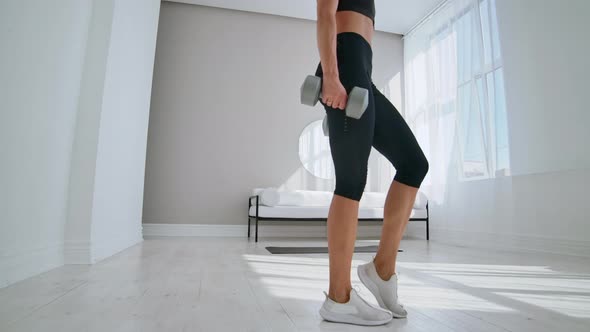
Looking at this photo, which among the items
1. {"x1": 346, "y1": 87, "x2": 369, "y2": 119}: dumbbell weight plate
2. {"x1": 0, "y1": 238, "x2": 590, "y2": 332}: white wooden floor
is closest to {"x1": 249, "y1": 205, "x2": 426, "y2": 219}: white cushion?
{"x1": 0, "y1": 238, "x2": 590, "y2": 332}: white wooden floor

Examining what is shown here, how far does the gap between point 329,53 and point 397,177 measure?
446 millimetres

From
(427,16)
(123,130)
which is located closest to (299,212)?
(123,130)

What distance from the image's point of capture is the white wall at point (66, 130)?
4.75ft

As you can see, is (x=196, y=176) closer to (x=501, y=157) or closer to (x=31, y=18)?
(x=31, y=18)

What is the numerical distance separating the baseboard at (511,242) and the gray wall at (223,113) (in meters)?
1.20

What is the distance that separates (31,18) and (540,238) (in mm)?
3666

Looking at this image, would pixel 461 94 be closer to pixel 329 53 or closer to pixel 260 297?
pixel 329 53

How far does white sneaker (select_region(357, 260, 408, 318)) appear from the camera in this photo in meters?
1.10

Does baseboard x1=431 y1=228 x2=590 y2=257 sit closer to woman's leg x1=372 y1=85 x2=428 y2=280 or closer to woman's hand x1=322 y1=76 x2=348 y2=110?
woman's leg x1=372 y1=85 x2=428 y2=280

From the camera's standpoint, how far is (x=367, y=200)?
4242 mm

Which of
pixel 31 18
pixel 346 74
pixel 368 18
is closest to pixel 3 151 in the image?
pixel 31 18

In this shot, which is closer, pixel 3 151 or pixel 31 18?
pixel 3 151

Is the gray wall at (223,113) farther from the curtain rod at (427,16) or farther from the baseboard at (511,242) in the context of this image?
the curtain rod at (427,16)

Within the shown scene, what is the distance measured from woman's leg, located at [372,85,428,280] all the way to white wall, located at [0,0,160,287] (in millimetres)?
1399
